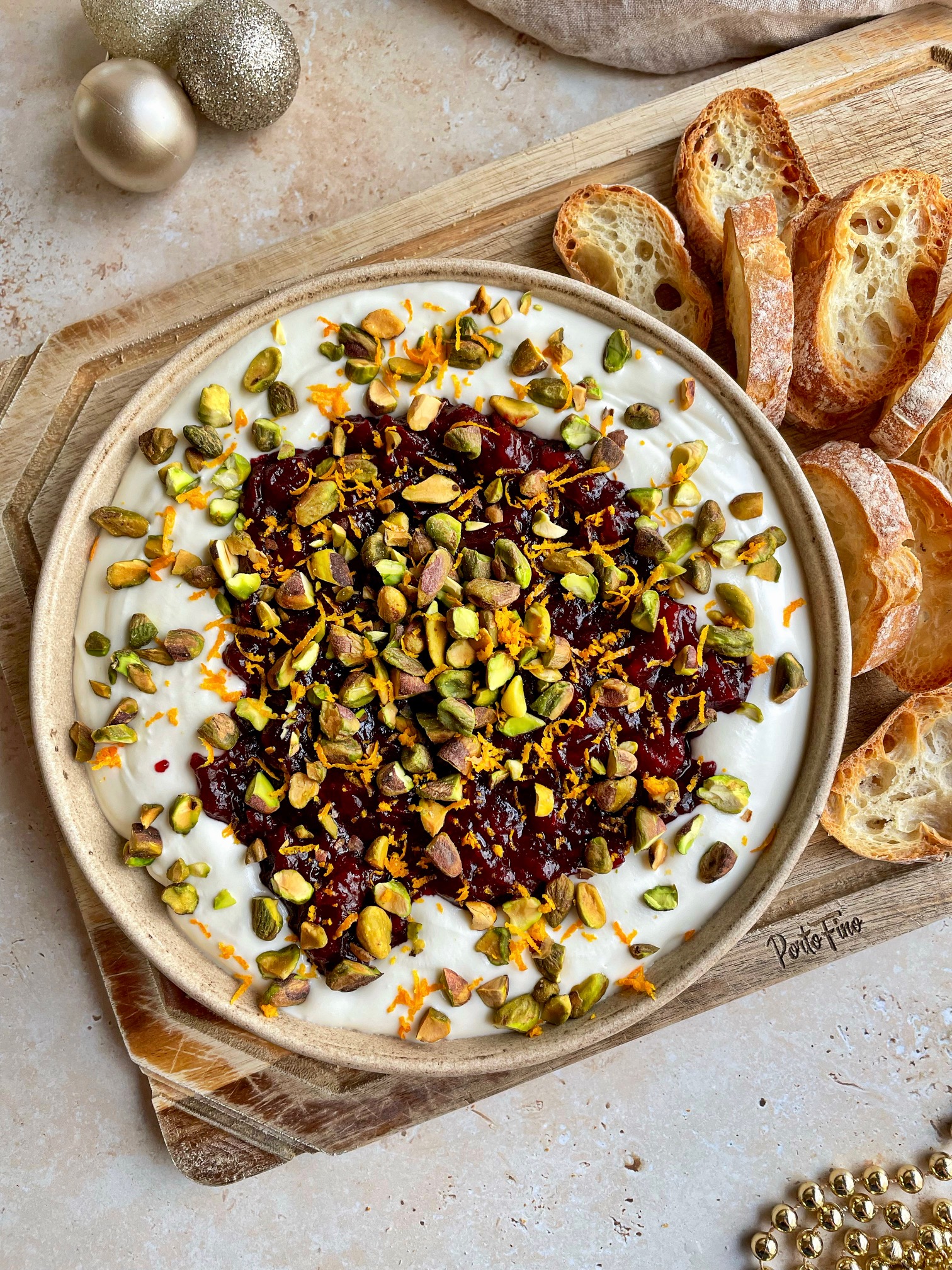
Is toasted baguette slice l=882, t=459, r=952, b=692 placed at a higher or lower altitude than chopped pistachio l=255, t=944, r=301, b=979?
higher

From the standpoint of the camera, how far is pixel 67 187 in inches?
115

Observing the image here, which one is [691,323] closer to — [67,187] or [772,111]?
[772,111]

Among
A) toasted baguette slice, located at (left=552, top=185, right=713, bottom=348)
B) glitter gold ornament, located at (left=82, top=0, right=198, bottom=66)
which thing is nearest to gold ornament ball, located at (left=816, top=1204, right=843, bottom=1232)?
toasted baguette slice, located at (left=552, top=185, right=713, bottom=348)

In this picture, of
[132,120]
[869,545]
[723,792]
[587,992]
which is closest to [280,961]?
[587,992]

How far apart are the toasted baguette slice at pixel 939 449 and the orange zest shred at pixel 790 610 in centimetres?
65

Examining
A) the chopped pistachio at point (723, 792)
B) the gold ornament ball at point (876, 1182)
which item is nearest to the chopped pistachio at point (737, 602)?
the chopped pistachio at point (723, 792)

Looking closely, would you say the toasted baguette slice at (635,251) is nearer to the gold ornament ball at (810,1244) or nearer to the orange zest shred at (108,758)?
the orange zest shred at (108,758)

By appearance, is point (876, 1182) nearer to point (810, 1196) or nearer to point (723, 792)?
point (810, 1196)

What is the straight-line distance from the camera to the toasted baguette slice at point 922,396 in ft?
7.89

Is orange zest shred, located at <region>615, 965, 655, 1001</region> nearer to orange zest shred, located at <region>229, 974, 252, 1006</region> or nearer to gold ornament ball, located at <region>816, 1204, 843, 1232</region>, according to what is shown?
orange zest shred, located at <region>229, 974, 252, 1006</region>

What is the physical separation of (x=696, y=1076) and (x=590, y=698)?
4.93ft

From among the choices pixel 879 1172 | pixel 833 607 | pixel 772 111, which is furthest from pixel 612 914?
pixel 772 111

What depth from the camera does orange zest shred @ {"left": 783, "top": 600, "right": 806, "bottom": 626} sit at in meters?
2.26

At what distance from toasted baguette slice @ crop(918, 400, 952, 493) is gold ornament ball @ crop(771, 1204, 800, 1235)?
2.16 metres
